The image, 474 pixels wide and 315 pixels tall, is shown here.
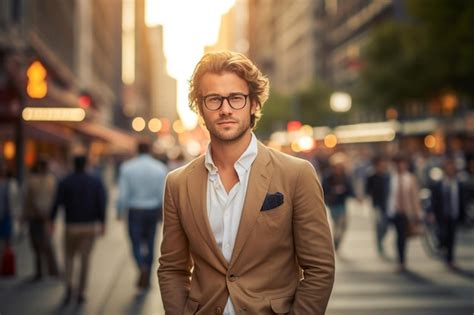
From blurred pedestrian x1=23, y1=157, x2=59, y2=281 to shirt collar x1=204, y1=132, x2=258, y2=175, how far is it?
8.45 metres

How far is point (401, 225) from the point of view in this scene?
1244 cm

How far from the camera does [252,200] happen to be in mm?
3123

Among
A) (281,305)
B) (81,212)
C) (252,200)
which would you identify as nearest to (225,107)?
(252,200)

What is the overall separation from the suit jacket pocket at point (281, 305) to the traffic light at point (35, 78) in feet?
42.5

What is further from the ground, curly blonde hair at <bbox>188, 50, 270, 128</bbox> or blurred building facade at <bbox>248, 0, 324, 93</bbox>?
blurred building facade at <bbox>248, 0, 324, 93</bbox>

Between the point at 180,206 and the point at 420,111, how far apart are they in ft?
204

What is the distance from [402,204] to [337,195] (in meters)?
2.30

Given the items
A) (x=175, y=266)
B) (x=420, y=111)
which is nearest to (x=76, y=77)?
(x=420, y=111)

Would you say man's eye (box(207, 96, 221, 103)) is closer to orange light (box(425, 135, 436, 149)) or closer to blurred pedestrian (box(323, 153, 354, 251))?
blurred pedestrian (box(323, 153, 354, 251))

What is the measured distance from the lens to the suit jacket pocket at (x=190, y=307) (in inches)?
127

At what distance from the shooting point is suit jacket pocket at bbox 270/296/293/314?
3.13 m

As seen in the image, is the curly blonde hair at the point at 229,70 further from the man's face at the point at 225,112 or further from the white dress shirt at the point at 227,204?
the white dress shirt at the point at 227,204

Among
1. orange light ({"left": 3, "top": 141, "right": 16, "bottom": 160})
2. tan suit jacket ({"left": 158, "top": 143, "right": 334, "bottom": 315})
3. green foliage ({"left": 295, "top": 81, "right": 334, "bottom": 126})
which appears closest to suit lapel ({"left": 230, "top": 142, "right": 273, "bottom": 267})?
tan suit jacket ({"left": 158, "top": 143, "right": 334, "bottom": 315})

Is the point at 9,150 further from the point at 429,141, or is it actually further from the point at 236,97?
the point at 429,141
